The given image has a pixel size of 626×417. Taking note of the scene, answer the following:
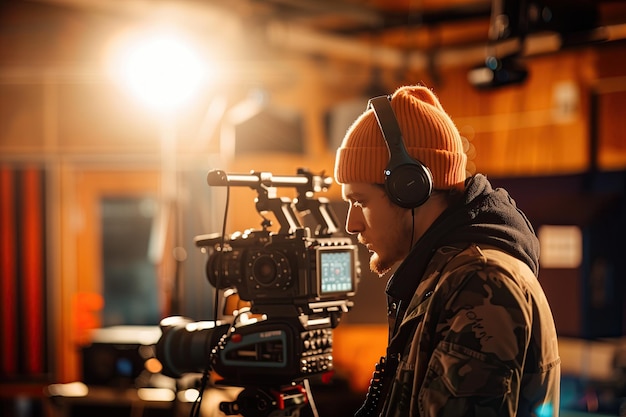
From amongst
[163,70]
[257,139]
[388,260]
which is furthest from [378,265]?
[257,139]

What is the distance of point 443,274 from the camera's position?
4.14ft

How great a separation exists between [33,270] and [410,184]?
462 centimetres

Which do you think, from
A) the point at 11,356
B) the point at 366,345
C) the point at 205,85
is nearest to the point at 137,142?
the point at 205,85

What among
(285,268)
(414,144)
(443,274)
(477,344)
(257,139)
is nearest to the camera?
(477,344)

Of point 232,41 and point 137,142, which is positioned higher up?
point 232,41

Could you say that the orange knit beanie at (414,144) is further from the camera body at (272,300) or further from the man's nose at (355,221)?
the camera body at (272,300)

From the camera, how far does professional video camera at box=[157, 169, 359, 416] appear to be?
5.36 ft

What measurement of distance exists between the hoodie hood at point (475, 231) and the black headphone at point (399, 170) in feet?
0.21

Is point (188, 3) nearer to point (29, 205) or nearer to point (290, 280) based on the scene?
point (29, 205)

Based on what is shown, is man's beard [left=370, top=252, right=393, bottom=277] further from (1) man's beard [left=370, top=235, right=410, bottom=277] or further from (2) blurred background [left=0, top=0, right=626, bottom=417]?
(2) blurred background [left=0, top=0, right=626, bottom=417]

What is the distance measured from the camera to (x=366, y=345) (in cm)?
578

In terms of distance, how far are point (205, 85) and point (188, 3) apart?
1368 mm

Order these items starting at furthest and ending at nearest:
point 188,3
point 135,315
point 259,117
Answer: point 135,315 → point 259,117 → point 188,3

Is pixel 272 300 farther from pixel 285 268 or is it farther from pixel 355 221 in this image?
pixel 355 221
